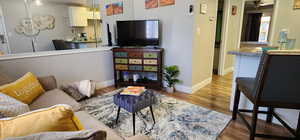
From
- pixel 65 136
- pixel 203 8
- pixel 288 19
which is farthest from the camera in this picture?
pixel 288 19

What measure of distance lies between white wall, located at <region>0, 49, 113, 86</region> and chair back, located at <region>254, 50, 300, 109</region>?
2913mm

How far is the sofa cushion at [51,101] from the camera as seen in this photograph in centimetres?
169

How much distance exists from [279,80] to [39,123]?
1.82 metres

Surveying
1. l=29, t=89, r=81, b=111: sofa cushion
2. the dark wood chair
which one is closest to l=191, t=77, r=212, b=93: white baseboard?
the dark wood chair

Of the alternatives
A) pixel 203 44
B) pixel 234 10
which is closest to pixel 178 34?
pixel 203 44

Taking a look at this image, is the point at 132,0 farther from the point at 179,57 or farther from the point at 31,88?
the point at 31,88

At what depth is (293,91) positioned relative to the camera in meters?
1.44

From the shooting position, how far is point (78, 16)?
181 inches

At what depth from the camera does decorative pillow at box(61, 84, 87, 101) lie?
2799mm

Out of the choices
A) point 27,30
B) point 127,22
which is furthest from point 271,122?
point 27,30

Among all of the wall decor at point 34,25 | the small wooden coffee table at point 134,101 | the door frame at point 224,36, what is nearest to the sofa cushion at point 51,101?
the small wooden coffee table at point 134,101

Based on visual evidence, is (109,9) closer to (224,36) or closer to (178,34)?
(178,34)

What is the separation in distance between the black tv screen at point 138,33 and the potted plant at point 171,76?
592 millimetres

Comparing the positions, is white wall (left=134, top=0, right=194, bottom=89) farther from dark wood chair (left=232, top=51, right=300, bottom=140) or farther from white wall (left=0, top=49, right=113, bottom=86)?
dark wood chair (left=232, top=51, right=300, bottom=140)
